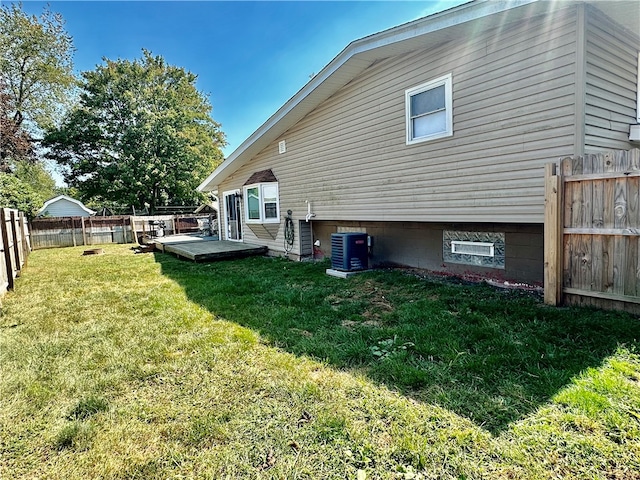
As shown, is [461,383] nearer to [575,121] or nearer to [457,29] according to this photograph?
[575,121]

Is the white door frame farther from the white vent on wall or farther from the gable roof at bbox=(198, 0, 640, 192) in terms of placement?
the white vent on wall

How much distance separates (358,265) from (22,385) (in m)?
5.07

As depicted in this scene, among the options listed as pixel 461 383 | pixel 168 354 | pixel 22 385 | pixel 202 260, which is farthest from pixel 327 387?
pixel 202 260

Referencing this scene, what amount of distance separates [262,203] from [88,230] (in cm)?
1107

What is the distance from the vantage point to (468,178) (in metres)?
4.93

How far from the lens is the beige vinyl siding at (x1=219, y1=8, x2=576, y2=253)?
4.05 metres

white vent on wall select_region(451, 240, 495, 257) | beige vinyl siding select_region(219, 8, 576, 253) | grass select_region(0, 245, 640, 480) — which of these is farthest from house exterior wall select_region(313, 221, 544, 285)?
grass select_region(0, 245, 640, 480)

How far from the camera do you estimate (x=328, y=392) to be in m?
2.42

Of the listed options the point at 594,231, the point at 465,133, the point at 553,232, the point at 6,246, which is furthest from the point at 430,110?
the point at 6,246

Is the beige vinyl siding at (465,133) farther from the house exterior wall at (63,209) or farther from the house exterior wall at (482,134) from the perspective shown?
the house exterior wall at (63,209)

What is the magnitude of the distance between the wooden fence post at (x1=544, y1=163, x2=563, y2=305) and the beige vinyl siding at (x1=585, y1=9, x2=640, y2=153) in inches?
29.2

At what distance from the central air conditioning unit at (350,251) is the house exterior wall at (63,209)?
84.3 feet

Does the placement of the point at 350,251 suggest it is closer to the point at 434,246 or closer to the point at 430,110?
the point at 434,246

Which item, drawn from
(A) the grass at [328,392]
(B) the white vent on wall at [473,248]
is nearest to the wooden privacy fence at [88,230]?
(A) the grass at [328,392]
